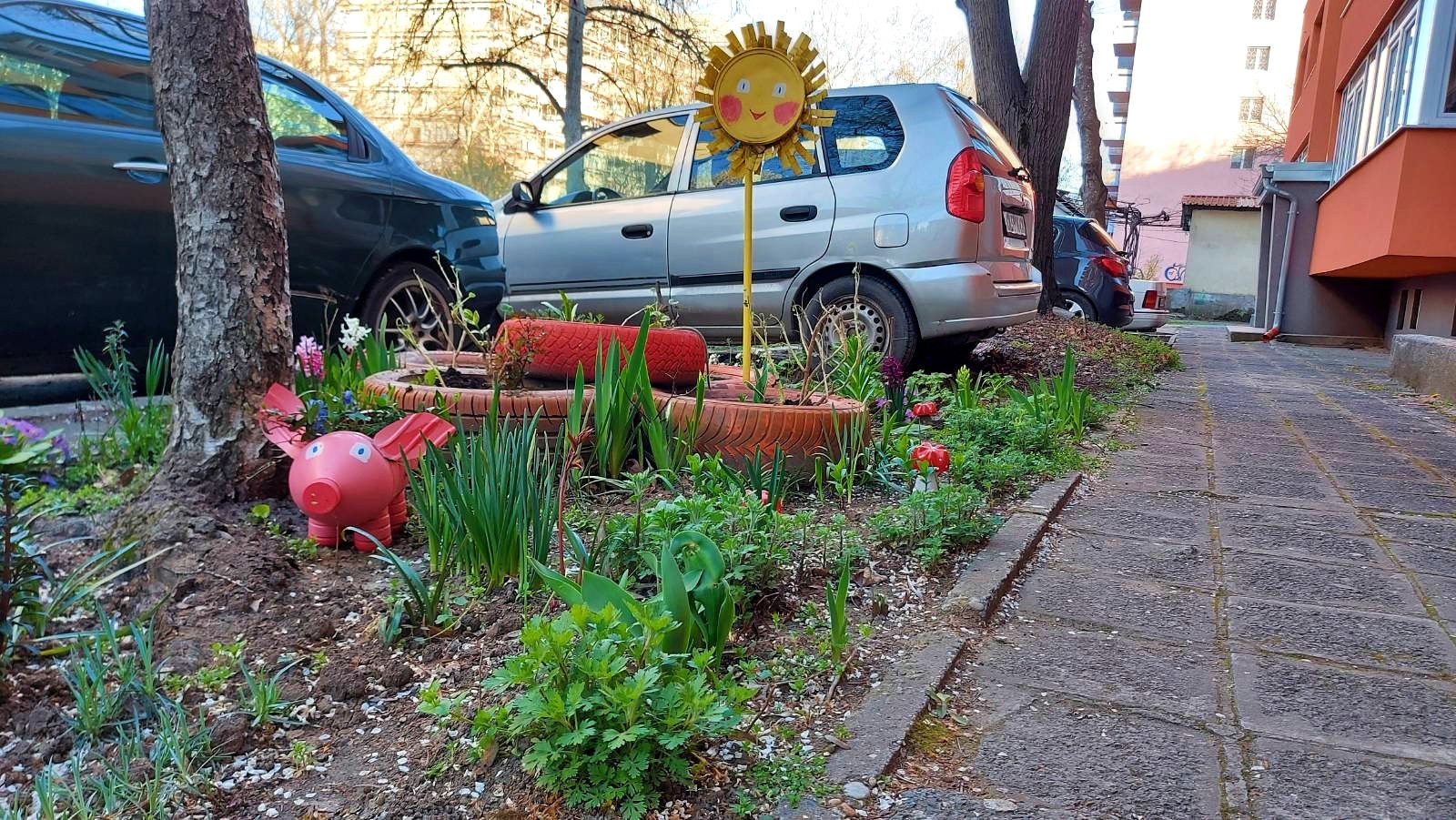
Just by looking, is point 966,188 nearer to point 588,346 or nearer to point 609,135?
point 609,135

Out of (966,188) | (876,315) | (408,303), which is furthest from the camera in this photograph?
(876,315)

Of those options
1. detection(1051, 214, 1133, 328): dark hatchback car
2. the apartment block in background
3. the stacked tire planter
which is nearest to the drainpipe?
detection(1051, 214, 1133, 328): dark hatchback car

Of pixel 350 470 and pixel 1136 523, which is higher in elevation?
pixel 350 470

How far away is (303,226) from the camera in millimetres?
4305

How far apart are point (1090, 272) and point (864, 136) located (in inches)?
267

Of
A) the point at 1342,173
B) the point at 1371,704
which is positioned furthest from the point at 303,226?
the point at 1342,173

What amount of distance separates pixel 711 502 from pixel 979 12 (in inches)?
286

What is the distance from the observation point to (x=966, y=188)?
5.00m

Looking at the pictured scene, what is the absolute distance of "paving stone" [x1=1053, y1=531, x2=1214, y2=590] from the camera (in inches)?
102

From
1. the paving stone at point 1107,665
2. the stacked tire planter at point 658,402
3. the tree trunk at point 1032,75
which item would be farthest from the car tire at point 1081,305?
the paving stone at point 1107,665

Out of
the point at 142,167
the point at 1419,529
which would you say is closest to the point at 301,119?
the point at 142,167

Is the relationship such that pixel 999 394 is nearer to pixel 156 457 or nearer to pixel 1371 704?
pixel 1371 704

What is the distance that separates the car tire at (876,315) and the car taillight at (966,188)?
0.57 m

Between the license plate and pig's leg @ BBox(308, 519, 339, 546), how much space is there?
4232mm
